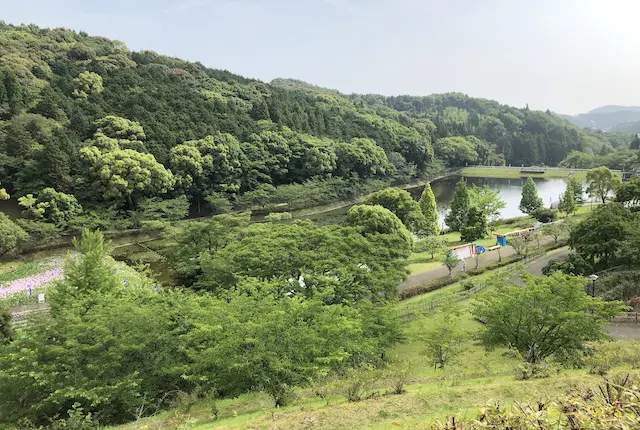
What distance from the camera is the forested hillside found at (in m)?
35.8

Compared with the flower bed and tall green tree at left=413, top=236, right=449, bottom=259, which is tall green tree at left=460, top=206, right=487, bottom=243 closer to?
tall green tree at left=413, top=236, right=449, bottom=259

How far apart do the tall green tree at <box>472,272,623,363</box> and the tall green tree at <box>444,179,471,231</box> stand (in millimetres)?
22544

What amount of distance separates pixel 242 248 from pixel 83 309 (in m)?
7.08

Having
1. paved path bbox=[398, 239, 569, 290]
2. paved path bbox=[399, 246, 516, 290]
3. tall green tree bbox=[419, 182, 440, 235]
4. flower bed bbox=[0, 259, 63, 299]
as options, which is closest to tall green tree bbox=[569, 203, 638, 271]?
paved path bbox=[398, 239, 569, 290]

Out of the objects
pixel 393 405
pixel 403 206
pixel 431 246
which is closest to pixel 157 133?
→ pixel 403 206

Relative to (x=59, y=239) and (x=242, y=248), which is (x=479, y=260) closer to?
(x=242, y=248)

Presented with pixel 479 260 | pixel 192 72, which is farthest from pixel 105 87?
pixel 479 260

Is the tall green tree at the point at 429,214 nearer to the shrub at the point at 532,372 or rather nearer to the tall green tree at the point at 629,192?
the tall green tree at the point at 629,192

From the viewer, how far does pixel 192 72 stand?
227 feet

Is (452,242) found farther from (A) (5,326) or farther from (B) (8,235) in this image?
(B) (8,235)

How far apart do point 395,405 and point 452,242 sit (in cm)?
2620

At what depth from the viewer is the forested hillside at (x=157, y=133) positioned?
118 ft

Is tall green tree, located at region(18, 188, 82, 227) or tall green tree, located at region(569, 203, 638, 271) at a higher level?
tall green tree, located at region(18, 188, 82, 227)

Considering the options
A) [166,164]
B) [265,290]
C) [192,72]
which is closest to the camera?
[265,290]
